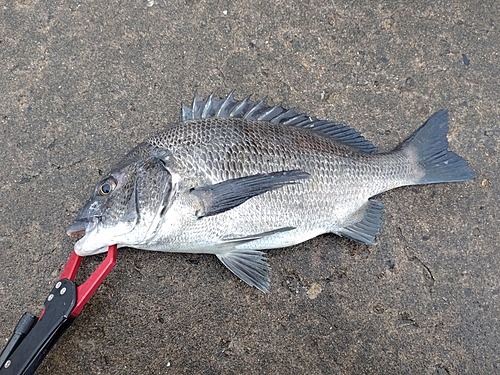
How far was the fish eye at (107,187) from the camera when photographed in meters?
1.91

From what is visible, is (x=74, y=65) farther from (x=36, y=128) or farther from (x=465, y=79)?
(x=465, y=79)

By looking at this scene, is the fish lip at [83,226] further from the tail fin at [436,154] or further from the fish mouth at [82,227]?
the tail fin at [436,154]

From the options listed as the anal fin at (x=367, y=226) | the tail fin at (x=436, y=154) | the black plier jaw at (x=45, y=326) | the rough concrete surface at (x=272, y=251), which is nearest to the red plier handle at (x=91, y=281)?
the black plier jaw at (x=45, y=326)

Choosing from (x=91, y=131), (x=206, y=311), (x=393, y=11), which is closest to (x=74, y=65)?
(x=91, y=131)

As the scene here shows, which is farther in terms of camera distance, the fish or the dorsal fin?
the dorsal fin

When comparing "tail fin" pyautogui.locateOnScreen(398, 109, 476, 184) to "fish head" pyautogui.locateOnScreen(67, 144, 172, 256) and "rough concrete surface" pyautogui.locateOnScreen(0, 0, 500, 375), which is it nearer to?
"rough concrete surface" pyautogui.locateOnScreen(0, 0, 500, 375)

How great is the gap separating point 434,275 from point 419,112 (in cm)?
100

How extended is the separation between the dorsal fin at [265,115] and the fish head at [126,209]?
1.33 ft

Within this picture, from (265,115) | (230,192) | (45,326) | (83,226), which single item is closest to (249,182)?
(230,192)

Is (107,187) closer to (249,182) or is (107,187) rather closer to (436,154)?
(249,182)

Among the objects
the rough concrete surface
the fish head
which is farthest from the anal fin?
the fish head

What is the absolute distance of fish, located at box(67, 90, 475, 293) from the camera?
186 cm

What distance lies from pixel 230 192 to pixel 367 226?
0.86 metres

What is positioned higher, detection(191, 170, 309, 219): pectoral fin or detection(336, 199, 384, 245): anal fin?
detection(191, 170, 309, 219): pectoral fin
